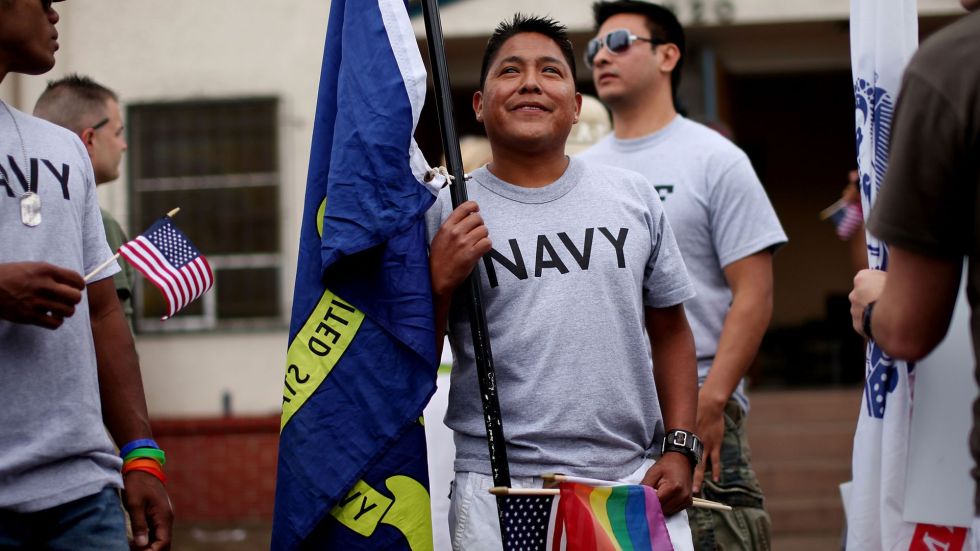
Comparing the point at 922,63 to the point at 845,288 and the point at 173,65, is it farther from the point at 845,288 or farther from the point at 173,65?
the point at 845,288

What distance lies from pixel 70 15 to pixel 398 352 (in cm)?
814

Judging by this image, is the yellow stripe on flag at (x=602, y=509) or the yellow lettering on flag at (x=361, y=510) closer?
the yellow stripe on flag at (x=602, y=509)

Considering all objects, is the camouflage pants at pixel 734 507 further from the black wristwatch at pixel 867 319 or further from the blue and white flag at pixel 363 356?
the black wristwatch at pixel 867 319

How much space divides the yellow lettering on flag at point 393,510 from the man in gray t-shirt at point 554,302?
0.09 m

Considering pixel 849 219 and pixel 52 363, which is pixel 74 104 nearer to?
pixel 52 363

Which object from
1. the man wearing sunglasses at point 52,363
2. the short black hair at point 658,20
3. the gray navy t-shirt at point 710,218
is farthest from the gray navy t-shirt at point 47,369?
the short black hair at point 658,20

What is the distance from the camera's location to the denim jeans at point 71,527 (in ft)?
8.98

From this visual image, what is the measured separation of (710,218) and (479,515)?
5.48ft

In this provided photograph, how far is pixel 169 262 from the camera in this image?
12.0 ft

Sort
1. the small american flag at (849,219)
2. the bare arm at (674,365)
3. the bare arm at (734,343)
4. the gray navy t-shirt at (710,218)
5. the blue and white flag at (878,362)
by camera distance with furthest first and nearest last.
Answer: the small american flag at (849,219) → the gray navy t-shirt at (710,218) → the bare arm at (734,343) → the bare arm at (674,365) → the blue and white flag at (878,362)

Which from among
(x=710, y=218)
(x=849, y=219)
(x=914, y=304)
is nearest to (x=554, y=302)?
(x=914, y=304)

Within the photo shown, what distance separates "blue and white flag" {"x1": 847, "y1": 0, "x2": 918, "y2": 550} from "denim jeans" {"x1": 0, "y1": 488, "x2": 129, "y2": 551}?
1.67 metres

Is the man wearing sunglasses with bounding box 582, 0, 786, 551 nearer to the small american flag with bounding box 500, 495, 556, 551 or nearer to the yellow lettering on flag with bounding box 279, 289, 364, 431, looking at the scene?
the small american flag with bounding box 500, 495, 556, 551

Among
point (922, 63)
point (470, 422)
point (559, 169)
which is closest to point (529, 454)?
point (470, 422)
